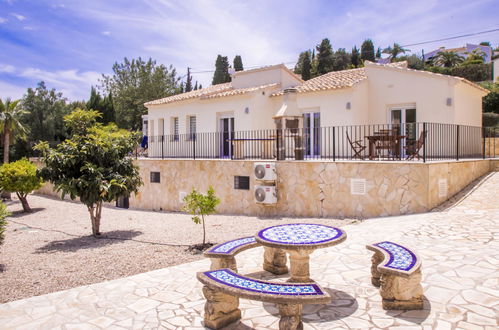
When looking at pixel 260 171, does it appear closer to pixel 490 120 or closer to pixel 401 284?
pixel 401 284

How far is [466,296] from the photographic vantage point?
4223mm

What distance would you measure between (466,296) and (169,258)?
4.92 m

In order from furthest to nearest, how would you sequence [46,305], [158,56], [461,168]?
[158,56] < [461,168] < [46,305]

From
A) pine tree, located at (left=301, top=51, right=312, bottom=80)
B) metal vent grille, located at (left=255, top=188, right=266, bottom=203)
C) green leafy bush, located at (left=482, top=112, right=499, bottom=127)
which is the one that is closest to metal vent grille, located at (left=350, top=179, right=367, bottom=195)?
metal vent grille, located at (left=255, top=188, right=266, bottom=203)

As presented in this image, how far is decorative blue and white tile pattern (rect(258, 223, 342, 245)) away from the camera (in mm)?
4492

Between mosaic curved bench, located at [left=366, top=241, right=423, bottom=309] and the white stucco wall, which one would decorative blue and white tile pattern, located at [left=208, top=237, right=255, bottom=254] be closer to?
mosaic curved bench, located at [left=366, top=241, right=423, bottom=309]

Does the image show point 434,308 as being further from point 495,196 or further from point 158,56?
point 158,56

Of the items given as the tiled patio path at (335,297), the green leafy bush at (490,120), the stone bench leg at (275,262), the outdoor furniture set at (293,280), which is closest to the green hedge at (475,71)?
the green leafy bush at (490,120)

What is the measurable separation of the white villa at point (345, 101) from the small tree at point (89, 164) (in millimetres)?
5031

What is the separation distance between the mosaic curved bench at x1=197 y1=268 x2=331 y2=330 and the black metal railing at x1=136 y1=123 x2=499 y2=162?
689cm

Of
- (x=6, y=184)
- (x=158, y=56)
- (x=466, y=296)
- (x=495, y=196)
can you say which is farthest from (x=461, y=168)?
(x=158, y=56)

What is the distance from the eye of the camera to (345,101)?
13914mm

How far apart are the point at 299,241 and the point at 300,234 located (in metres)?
0.37

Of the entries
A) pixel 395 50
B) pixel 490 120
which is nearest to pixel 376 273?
pixel 490 120
